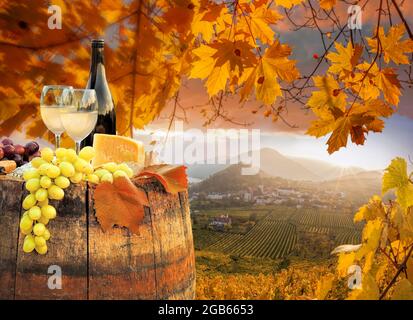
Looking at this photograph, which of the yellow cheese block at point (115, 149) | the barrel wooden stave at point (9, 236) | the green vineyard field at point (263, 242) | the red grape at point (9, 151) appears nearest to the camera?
the barrel wooden stave at point (9, 236)

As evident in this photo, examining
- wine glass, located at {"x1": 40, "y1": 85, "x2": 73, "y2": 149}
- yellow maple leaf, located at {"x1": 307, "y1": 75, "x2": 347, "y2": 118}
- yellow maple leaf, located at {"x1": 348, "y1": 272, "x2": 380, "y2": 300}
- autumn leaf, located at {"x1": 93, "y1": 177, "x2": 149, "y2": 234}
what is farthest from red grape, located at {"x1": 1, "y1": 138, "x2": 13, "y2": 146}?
yellow maple leaf, located at {"x1": 348, "y1": 272, "x2": 380, "y2": 300}

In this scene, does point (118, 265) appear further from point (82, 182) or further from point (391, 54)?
point (391, 54)

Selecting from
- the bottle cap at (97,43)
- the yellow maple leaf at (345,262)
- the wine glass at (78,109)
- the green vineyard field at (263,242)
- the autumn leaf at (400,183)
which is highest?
the bottle cap at (97,43)

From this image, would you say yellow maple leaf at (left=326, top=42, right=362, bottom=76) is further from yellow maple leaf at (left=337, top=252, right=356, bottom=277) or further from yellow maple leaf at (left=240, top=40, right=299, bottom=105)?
yellow maple leaf at (left=337, top=252, right=356, bottom=277)

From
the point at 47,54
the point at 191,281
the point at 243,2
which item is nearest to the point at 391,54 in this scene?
the point at 243,2

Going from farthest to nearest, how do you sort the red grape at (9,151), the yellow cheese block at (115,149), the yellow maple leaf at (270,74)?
the red grape at (9,151)
the yellow cheese block at (115,149)
the yellow maple leaf at (270,74)

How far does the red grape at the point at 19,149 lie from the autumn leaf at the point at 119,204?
37.5 inches

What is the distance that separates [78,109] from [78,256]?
81cm

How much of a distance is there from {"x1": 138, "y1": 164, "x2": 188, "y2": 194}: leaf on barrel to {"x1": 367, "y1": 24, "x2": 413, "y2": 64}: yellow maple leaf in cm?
99

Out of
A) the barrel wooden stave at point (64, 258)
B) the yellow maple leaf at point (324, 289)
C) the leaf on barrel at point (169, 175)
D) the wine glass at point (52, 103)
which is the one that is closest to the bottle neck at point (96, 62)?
the wine glass at point (52, 103)

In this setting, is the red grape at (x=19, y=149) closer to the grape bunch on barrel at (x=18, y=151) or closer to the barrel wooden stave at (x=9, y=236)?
the grape bunch on barrel at (x=18, y=151)

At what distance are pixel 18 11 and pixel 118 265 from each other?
140 cm

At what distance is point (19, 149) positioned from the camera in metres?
2.72

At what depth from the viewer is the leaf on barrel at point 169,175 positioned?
2.11 meters
